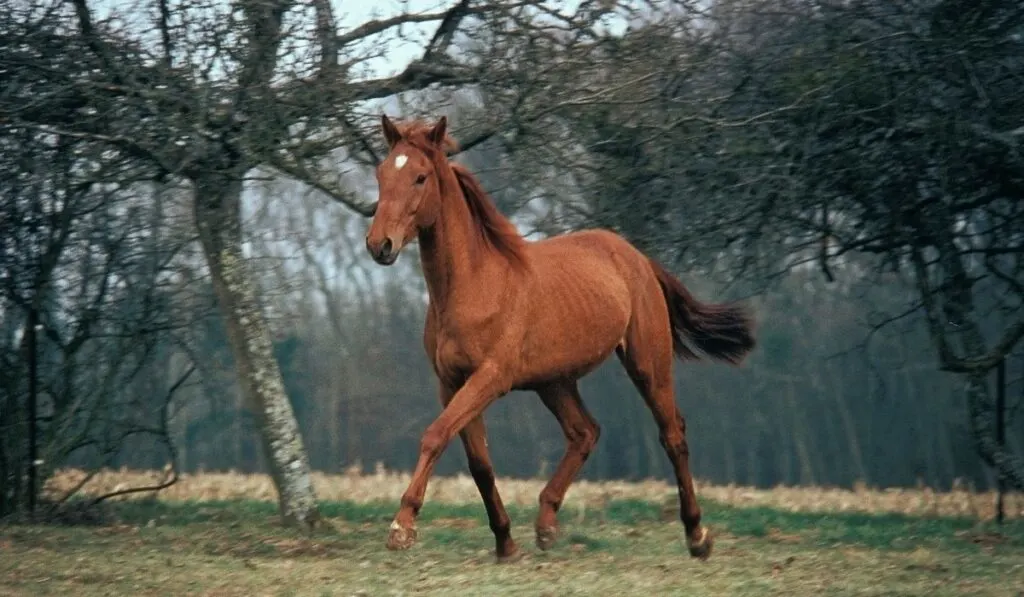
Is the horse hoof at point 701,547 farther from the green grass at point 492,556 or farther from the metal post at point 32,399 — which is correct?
the metal post at point 32,399

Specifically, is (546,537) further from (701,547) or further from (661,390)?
(661,390)

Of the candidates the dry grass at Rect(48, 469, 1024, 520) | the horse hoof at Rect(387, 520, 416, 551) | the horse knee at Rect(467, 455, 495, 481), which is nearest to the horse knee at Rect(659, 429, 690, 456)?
the horse knee at Rect(467, 455, 495, 481)

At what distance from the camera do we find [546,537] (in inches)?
351

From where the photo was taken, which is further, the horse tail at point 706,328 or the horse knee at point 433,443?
the horse tail at point 706,328

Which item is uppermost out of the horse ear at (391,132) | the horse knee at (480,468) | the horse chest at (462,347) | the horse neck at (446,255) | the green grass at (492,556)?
the horse ear at (391,132)

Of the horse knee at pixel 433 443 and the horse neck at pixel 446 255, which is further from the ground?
the horse neck at pixel 446 255

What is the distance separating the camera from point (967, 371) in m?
11.0

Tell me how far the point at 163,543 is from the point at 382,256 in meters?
4.36

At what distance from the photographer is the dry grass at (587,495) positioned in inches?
531

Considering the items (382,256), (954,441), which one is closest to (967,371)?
(382,256)

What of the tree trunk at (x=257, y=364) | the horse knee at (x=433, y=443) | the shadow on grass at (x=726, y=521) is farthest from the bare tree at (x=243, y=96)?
the horse knee at (x=433, y=443)

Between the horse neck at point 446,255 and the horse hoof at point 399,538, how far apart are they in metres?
1.61

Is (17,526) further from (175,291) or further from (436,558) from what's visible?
(436,558)

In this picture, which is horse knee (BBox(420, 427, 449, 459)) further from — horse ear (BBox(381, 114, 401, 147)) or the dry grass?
the dry grass
